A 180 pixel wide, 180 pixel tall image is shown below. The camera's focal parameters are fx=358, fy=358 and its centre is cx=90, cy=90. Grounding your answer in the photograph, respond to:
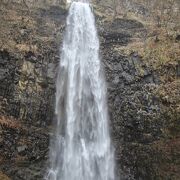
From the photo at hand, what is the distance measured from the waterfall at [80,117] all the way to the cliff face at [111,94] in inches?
16.0

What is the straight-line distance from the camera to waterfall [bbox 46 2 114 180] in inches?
639

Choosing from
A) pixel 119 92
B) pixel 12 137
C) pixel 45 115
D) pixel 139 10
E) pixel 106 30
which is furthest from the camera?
pixel 139 10

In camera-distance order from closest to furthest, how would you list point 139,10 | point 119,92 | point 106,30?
point 119,92 < point 106,30 < point 139,10

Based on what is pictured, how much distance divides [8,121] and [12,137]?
770 millimetres

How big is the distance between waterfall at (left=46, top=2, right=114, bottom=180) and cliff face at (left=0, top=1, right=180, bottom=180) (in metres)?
0.41

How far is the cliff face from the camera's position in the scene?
1620 cm

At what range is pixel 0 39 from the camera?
18.6 m

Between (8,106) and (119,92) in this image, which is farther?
(119,92)

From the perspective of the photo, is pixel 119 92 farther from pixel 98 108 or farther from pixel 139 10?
pixel 139 10

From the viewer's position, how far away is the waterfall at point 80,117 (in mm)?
16219

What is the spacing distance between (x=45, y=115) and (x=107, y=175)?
4.06 meters

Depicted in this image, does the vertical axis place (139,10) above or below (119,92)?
above

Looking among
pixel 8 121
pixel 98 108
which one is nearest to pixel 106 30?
pixel 98 108

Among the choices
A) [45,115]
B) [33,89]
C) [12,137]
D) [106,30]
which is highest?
[106,30]
